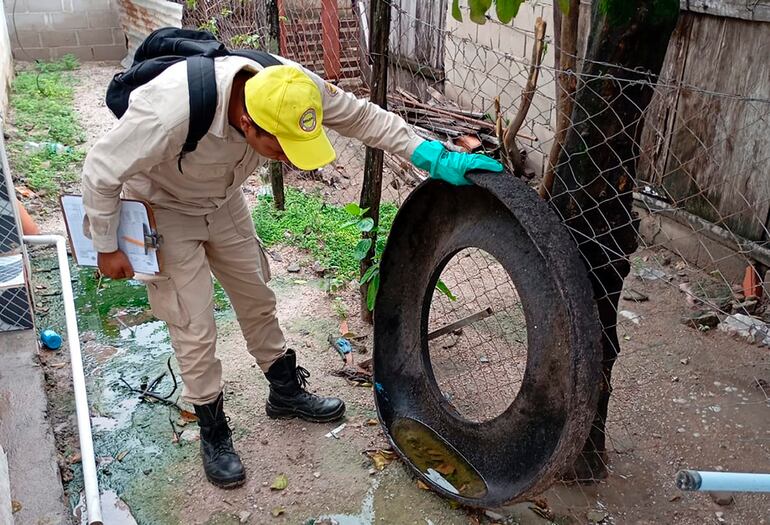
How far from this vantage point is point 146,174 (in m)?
2.71

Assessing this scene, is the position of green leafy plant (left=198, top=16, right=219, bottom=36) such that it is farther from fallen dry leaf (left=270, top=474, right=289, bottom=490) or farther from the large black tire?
fallen dry leaf (left=270, top=474, right=289, bottom=490)

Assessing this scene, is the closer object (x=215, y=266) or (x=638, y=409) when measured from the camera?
(x=215, y=266)

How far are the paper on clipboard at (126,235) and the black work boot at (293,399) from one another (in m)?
0.92

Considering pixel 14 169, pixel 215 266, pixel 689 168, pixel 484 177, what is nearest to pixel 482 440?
pixel 484 177

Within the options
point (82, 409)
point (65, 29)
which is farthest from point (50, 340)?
point (65, 29)

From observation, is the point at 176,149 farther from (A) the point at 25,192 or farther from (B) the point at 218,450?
(A) the point at 25,192

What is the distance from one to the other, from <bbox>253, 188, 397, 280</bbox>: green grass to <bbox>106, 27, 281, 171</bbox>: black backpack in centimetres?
231

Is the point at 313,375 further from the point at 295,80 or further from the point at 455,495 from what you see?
the point at 295,80

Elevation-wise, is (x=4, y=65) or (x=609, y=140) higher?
(x=609, y=140)

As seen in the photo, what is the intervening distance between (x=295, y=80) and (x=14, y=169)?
200 inches

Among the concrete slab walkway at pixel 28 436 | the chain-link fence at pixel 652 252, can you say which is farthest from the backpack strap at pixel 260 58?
the concrete slab walkway at pixel 28 436

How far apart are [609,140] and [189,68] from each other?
1.48 metres

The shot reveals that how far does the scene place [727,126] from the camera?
15.0 feet

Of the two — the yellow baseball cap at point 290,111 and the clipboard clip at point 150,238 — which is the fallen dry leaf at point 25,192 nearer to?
the clipboard clip at point 150,238
